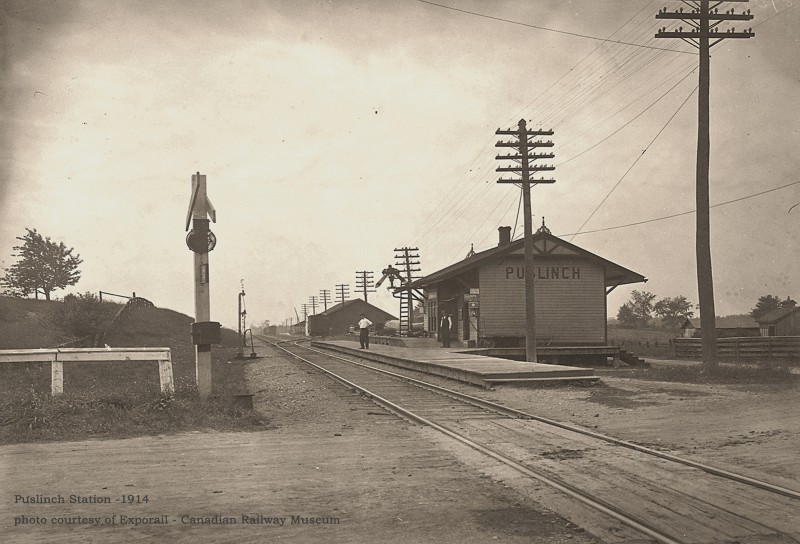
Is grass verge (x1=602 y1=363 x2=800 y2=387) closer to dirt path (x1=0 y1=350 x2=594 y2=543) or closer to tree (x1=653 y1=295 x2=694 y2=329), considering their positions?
dirt path (x1=0 y1=350 x2=594 y2=543)

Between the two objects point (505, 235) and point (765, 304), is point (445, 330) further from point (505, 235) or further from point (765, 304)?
point (765, 304)

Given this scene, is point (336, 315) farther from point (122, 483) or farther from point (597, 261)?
point (122, 483)

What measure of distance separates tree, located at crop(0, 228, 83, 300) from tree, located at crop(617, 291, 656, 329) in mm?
79341

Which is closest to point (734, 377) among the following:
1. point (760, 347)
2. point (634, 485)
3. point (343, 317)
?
point (634, 485)

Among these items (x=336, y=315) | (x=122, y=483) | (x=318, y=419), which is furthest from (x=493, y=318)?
(x=336, y=315)

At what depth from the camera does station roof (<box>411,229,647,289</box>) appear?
30.8 metres

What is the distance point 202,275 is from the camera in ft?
33.5

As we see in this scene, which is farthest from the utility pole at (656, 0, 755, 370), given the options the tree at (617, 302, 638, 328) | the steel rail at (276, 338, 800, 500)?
the tree at (617, 302, 638, 328)

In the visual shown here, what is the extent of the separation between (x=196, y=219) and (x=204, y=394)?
250cm

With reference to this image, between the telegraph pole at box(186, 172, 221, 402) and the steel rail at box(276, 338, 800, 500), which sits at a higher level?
the telegraph pole at box(186, 172, 221, 402)

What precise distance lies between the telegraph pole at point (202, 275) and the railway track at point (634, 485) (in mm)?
3047

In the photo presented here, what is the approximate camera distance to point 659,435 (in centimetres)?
802

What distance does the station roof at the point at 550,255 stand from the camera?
1211 inches

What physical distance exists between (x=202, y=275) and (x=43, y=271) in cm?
3690
